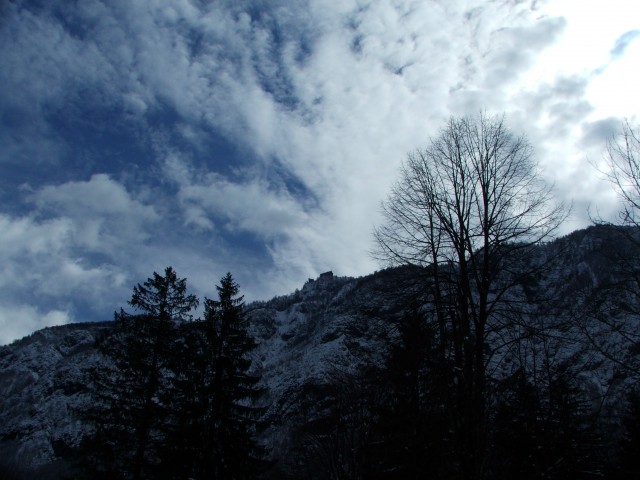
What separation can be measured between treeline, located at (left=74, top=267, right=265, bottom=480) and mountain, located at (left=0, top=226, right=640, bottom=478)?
1.59 meters

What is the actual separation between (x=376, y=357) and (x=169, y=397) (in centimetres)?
3279

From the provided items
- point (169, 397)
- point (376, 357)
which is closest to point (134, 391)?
point (169, 397)

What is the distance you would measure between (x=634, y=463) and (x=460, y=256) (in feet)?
74.2

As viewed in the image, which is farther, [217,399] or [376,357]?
[376,357]

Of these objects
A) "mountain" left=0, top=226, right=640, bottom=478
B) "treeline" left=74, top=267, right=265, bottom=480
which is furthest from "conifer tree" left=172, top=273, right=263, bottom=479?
"mountain" left=0, top=226, right=640, bottom=478

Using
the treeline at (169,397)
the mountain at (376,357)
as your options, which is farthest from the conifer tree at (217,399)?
the mountain at (376,357)

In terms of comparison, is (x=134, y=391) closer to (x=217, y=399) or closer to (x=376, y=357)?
(x=217, y=399)

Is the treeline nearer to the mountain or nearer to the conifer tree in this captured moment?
the conifer tree

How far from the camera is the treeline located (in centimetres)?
1688

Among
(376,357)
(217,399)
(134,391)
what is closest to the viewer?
(134,391)

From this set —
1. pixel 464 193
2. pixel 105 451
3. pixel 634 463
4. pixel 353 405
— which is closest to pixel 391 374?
pixel 353 405

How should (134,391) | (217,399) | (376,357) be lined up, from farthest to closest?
(376,357)
(217,399)
(134,391)

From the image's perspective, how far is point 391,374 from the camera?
1755cm

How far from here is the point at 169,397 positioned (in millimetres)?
18203
